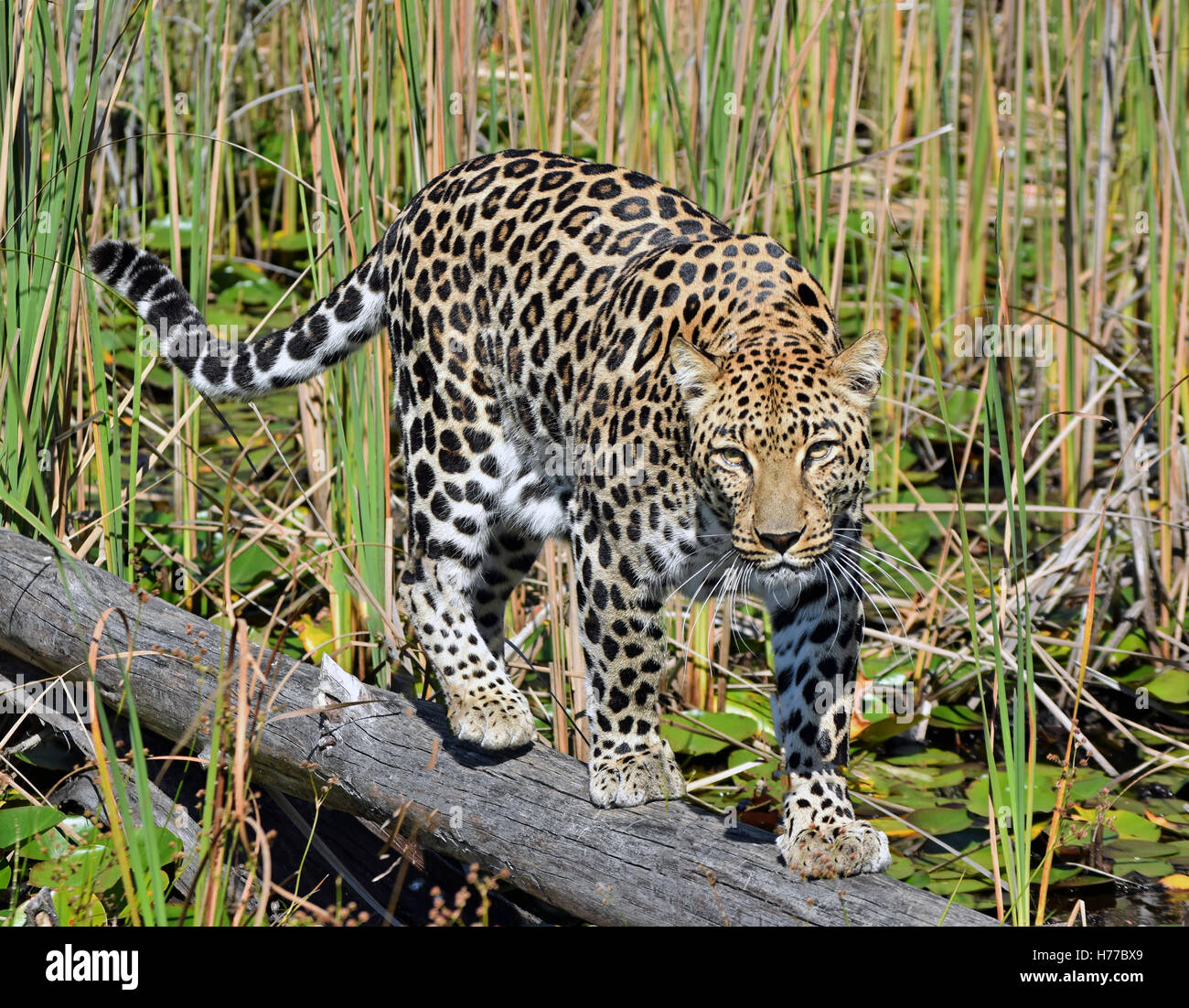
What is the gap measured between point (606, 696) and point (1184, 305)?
10.5ft

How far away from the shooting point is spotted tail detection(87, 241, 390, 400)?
15.4 ft

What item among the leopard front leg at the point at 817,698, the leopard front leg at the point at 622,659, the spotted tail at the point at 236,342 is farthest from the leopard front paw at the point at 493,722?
the spotted tail at the point at 236,342

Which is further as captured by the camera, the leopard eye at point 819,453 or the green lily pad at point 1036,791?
the green lily pad at point 1036,791

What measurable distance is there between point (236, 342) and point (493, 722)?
5.39 feet

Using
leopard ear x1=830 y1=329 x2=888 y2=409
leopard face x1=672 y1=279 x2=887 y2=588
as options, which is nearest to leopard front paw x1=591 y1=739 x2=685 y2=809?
leopard face x1=672 y1=279 x2=887 y2=588

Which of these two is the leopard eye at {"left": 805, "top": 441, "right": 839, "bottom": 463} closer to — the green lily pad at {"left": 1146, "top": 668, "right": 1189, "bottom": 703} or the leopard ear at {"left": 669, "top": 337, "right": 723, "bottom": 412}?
the leopard ear at {"left": 669, "top": 337, "right": 723, "bottom": 412}

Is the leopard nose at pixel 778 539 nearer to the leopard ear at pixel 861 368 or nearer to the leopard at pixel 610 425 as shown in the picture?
the leopard at pixel 610 425

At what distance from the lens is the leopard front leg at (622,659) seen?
4051 mm

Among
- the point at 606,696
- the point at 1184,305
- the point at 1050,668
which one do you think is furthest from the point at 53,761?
the point at 1184,305

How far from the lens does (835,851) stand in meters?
3.45

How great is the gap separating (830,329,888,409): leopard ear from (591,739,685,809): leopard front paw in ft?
3.70

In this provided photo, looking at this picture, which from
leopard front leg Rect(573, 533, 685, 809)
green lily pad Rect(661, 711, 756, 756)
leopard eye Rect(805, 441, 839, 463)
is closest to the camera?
leopard eye Rect(805, 441, 839, 463)

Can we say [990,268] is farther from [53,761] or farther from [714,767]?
[53,761]
